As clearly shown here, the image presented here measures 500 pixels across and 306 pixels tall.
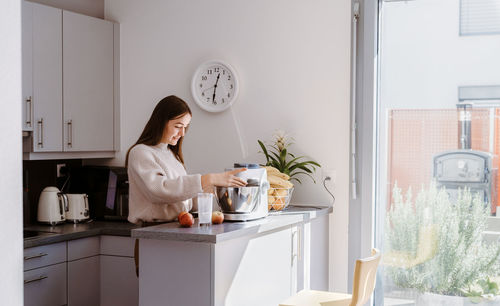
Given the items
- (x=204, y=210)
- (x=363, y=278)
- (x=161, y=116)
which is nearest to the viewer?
(x=363, y=278)

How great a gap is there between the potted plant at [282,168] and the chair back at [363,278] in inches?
30.0

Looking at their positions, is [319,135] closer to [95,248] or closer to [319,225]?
[319,225]

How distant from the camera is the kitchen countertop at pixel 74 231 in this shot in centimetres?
315

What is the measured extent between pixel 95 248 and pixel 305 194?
128cm

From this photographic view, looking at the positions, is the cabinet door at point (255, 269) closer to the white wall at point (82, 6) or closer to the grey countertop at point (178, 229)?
the grey countertop at point (178, 229)

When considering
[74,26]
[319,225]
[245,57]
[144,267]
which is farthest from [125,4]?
[144,267]

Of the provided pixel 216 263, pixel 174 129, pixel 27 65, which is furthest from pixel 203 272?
pixel 27 65

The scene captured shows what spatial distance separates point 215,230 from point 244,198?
1.11 ft

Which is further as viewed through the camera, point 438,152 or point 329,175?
point 329,175

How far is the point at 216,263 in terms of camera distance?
2.27 metres

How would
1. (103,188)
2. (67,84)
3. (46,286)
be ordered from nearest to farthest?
(46,286) → (67,84) → (103,188)

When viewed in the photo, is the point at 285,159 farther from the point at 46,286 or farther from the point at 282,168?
the point at 46,286

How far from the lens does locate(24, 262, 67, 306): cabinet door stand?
3.11 m

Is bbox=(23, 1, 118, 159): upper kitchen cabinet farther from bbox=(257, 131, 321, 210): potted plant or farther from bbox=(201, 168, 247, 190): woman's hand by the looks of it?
bbox=(201, 168, 247, 190): woman's hand
